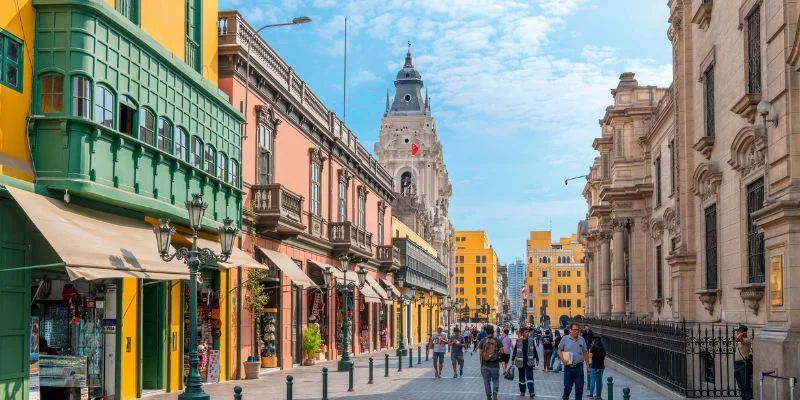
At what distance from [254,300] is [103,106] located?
38.1ft

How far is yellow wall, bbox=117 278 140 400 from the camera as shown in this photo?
19.7 m

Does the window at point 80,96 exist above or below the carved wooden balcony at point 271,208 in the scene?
above

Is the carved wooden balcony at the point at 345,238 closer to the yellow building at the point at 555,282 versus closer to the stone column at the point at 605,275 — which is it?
the stone column at the point at 605,275

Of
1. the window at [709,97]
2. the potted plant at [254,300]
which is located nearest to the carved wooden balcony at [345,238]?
the potted plant at [254,300]

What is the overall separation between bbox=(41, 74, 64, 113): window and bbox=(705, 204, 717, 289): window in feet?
55.7

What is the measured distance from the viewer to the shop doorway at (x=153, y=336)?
72.5 ft

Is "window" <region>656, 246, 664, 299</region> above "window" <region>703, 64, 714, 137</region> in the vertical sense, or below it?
below

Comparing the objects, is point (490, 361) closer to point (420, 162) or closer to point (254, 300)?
point (254, 300)

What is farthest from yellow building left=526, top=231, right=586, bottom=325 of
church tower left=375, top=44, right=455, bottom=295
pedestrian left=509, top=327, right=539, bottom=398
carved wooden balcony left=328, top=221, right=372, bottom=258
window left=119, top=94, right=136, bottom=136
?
window left=119, top=94, right=136, bottom=136

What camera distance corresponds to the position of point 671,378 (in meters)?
21.2

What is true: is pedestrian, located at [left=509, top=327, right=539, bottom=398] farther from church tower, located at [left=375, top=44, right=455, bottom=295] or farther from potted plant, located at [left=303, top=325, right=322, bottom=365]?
church tower, located at [left=375, top=44, right=455, bottom=295]

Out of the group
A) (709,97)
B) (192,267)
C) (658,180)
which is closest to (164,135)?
(192,267)

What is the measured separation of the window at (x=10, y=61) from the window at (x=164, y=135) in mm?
4804

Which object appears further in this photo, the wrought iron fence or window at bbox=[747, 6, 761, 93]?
window at bbox=[747, 6, 761, 93]
